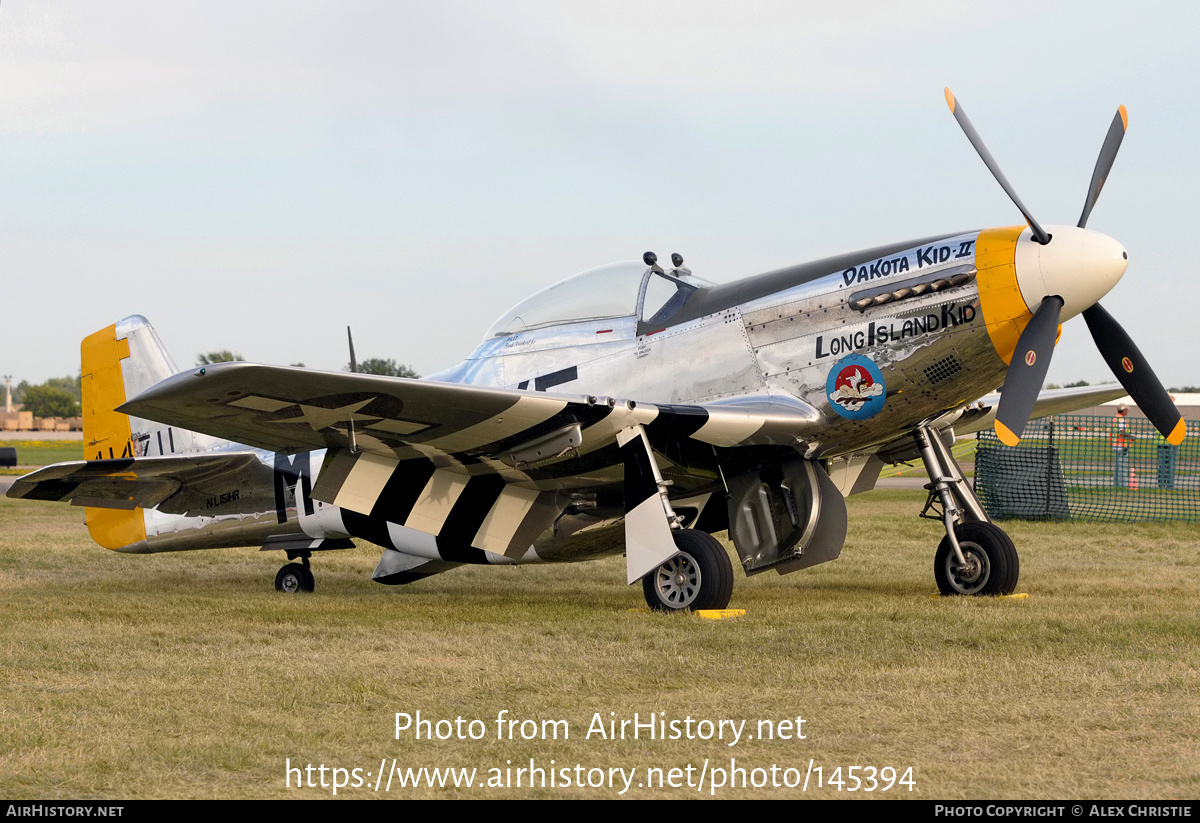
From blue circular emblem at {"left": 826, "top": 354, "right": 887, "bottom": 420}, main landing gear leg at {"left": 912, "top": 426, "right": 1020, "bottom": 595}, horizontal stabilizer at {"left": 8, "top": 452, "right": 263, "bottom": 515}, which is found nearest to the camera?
blue circular emblem at {"left": 826, "top": 354, "right": 887, "bottom": 420}

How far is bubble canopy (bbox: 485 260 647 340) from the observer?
8.36 m

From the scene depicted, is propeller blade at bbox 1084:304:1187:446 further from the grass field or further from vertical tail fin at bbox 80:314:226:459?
vertical tail fin at bbox 80:314:226:459

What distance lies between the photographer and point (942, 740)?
388 cm

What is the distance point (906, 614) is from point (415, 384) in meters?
3.37

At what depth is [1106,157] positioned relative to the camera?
25.3 ft

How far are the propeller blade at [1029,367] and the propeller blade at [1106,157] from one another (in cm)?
91

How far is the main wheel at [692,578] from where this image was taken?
6.95 m

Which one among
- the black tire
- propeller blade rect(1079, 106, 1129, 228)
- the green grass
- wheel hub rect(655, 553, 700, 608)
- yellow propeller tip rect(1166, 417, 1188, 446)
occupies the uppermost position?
propeller blade rect(1079, 106, 1129, 228)

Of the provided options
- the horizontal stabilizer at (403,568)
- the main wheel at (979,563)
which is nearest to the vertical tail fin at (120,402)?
the horizontal stabilizer at (403,568)

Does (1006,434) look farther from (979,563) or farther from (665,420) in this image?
(665,420)

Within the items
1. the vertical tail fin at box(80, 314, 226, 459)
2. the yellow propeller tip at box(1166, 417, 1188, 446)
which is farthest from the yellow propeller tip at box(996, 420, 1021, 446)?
the vertical tail fin at box(80, 314, 226, 459)

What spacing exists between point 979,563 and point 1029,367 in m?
1.91

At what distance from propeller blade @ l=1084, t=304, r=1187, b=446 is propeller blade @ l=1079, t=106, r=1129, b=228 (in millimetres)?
842

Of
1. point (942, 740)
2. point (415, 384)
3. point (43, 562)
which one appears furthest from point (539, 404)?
point (43, 562)
